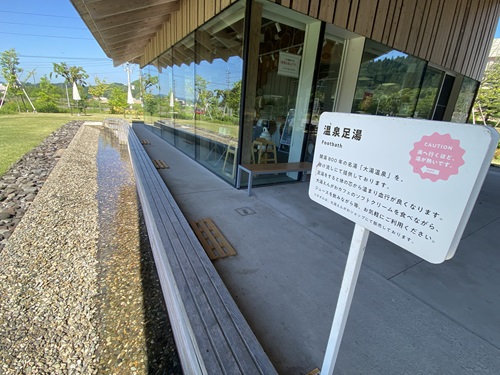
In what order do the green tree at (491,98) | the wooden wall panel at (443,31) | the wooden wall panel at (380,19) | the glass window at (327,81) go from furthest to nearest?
the green tree at (491,98) → the wooden wall panel at (443,31) → the glass window at (327,81) → the wooden wall panel at (380,19)

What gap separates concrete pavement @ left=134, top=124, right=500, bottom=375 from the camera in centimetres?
132

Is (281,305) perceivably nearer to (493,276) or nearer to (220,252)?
(220,252)

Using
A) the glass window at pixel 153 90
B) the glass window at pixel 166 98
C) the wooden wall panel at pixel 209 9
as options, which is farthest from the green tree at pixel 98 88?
the wooden wall panel at pixel 209 9

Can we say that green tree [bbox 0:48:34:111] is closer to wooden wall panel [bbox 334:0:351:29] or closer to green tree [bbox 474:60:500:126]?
wooden wall panel [bbox 334:0:351:29]

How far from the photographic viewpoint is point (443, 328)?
1.53 m

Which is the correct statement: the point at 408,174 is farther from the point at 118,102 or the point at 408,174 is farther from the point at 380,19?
the point at 118,102

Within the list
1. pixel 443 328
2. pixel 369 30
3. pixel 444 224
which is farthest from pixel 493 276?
pixel 369 30

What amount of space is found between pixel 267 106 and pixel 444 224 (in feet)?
14.1

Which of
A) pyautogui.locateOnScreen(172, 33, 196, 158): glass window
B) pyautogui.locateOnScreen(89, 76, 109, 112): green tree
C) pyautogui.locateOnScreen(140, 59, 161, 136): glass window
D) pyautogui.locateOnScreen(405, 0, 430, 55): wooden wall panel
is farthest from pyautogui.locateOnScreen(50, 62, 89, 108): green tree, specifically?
pyautogui.locateOnScreen(405, 0, 430, 55): wooden wall panel

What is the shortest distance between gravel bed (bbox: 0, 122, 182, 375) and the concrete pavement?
68 centimetres

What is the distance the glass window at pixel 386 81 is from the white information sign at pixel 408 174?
4426 millimetres

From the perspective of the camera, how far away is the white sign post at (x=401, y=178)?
2.04 ft

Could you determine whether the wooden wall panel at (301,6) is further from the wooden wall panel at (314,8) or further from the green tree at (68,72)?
the green tree at (68,72)

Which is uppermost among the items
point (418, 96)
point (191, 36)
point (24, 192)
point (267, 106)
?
point (191, 36)
